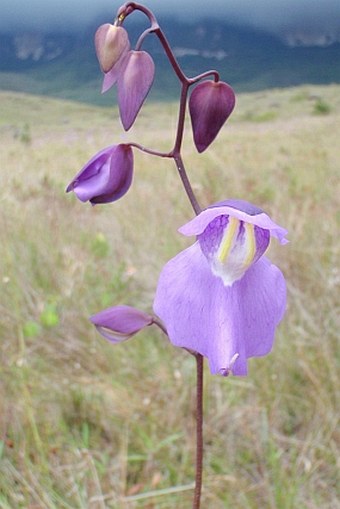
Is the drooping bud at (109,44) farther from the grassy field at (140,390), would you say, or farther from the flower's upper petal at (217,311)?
the grassy field at (140,390)

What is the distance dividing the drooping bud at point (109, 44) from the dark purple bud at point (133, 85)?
17 mm

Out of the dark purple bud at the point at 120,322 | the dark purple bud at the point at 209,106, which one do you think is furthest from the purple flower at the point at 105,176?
the dark purple bud at the point at 120,322

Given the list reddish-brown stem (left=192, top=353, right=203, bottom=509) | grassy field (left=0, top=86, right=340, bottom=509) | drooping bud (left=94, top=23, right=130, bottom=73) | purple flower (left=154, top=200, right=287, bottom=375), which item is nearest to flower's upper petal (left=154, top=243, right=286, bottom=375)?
purple flower (left=154, top=200, right=287, bottom=375)

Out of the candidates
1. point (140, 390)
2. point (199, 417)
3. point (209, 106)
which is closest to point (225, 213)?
point (209, 106)

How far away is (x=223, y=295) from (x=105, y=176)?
246mm

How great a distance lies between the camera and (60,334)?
7.12 feet

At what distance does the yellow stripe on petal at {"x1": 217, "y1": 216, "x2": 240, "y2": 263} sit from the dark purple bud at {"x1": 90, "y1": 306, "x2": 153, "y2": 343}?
10.6 inches

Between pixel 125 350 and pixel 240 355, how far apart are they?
1385 mm

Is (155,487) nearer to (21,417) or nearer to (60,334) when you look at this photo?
(21,417)

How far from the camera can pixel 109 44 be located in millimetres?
789

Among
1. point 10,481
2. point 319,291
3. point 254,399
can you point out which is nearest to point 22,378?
point 10,481

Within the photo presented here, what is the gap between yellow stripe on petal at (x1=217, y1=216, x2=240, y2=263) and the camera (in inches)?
28.8

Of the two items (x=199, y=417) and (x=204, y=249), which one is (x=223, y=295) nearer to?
(x=204, y=249)

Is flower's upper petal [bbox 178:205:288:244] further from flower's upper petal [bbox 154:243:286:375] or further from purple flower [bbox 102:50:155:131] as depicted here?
purple flower [bbox 102:50:155:131]
